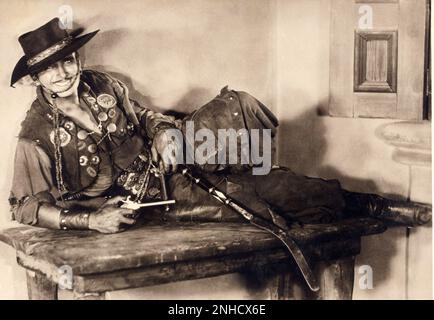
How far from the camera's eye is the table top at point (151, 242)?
92.3 inches

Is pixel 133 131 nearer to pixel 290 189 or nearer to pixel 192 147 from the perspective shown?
pixel 192 147

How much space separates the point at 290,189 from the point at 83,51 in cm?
90

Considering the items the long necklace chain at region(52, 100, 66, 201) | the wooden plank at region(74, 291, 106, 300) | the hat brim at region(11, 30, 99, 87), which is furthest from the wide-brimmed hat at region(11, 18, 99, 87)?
the wooden plank at region(74, 291, 106, 300)

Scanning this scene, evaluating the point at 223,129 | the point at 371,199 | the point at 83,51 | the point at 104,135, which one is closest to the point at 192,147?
the point at 223,129

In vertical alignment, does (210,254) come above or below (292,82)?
below

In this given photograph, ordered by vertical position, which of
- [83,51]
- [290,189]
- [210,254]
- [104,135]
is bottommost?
[210,254]

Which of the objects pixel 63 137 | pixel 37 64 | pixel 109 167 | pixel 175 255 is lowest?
pixel 175 255

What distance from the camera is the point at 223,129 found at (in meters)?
2.79

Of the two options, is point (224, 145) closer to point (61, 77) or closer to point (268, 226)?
point (268, 226)

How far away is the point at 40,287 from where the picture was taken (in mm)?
2580

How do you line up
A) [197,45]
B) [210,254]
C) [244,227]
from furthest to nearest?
[197,45]
[244,227]
[210,254]

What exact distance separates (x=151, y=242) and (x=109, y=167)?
365 mm

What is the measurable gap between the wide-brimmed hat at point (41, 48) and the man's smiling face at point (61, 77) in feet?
0.09

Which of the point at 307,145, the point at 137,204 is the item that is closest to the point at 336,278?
the point at 307,145
